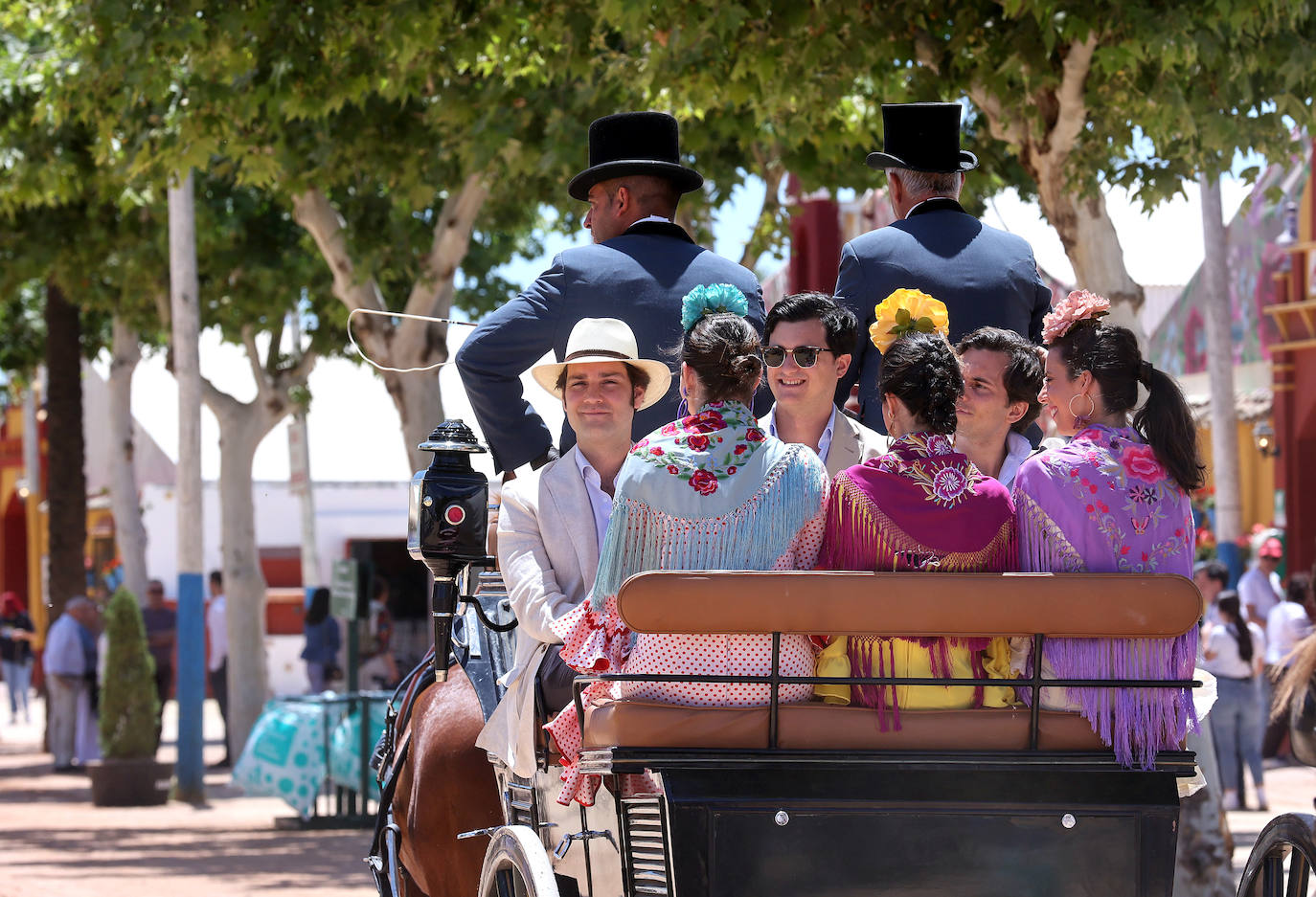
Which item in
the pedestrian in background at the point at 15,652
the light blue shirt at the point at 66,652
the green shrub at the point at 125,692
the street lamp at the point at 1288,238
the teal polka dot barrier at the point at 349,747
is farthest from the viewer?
the pedestrian in background at the point at 15,652

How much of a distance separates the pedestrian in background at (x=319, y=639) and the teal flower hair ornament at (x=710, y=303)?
16872mm

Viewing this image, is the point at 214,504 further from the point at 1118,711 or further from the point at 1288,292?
the point at 1118,711

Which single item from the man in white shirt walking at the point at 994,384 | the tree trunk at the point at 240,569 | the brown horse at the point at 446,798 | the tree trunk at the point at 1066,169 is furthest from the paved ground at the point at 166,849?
the man in white shirt walking at the point at 994,384

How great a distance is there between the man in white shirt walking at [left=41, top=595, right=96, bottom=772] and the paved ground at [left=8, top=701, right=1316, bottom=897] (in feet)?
4.62

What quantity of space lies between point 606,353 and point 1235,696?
1089cm

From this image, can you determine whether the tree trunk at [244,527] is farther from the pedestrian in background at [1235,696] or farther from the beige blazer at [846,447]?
the beige blazer at [846,447]

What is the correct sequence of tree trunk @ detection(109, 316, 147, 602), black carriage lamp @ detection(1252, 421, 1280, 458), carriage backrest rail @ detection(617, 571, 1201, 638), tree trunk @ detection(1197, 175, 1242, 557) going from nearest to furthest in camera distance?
1. carriage backrest rail @ detection(617, 571, 1201, 638)
2. tree trunk @ detection(1197, 175, 1242, 557)
3. tree trunk @ detection(109, 316, 147, 602)
4. black carriage lamp @ detection(1252, 421, 1280, 458)

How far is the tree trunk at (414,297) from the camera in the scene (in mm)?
14281

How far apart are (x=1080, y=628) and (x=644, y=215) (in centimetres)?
227

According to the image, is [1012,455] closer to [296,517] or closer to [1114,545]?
[1114,545]

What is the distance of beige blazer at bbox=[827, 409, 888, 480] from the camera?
4.91 meters

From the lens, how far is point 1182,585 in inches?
157

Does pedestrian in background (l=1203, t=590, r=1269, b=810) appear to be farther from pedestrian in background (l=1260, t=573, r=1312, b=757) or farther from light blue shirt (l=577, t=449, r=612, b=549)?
light blue shirt (l=577, t=449, r=612, b=549)

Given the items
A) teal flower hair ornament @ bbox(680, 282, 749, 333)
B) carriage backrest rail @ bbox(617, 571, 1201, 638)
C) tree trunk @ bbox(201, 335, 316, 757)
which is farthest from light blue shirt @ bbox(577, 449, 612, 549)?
tree trunk @ bbox(201, 335, 316, 757)
